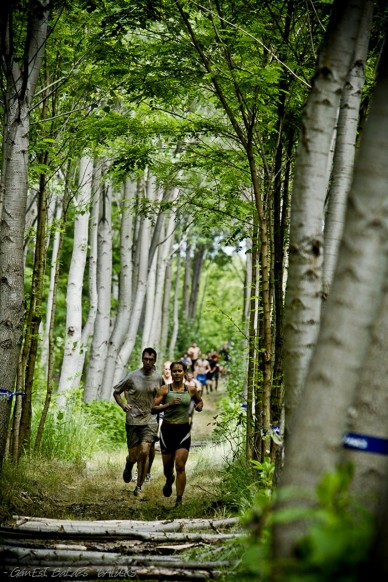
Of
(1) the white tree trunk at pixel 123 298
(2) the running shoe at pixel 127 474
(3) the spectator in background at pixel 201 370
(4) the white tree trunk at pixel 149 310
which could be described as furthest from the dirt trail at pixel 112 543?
(3) the spectator in background at pixel 201 370

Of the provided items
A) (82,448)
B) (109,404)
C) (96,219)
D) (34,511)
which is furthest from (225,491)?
(96,219)

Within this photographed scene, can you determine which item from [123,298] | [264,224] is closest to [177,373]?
[264,224]

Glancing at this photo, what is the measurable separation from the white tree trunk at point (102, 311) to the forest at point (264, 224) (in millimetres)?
54

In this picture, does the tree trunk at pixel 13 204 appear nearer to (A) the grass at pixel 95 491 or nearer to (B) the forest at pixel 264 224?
(B) the forest at pixel 264 224

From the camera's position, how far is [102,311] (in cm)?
1741

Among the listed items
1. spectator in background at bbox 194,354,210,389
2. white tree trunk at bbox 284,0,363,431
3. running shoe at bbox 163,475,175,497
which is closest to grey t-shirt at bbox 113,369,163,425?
running shoe at bbox 163,475,175,497

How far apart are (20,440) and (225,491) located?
3.10 meters

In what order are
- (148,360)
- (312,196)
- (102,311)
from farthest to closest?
(102,311) < (148,360) < (312,196)

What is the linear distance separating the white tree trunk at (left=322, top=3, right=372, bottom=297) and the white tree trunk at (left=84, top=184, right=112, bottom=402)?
1223cm

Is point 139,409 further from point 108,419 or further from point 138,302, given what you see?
point 138,302

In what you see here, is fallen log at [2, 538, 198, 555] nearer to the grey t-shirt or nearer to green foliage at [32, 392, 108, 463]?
the grey t-shirt

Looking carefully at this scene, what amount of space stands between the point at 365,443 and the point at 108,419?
45.0 feet

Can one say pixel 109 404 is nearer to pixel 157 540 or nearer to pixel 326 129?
pixel 157 540

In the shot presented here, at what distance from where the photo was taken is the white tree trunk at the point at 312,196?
155 inches
